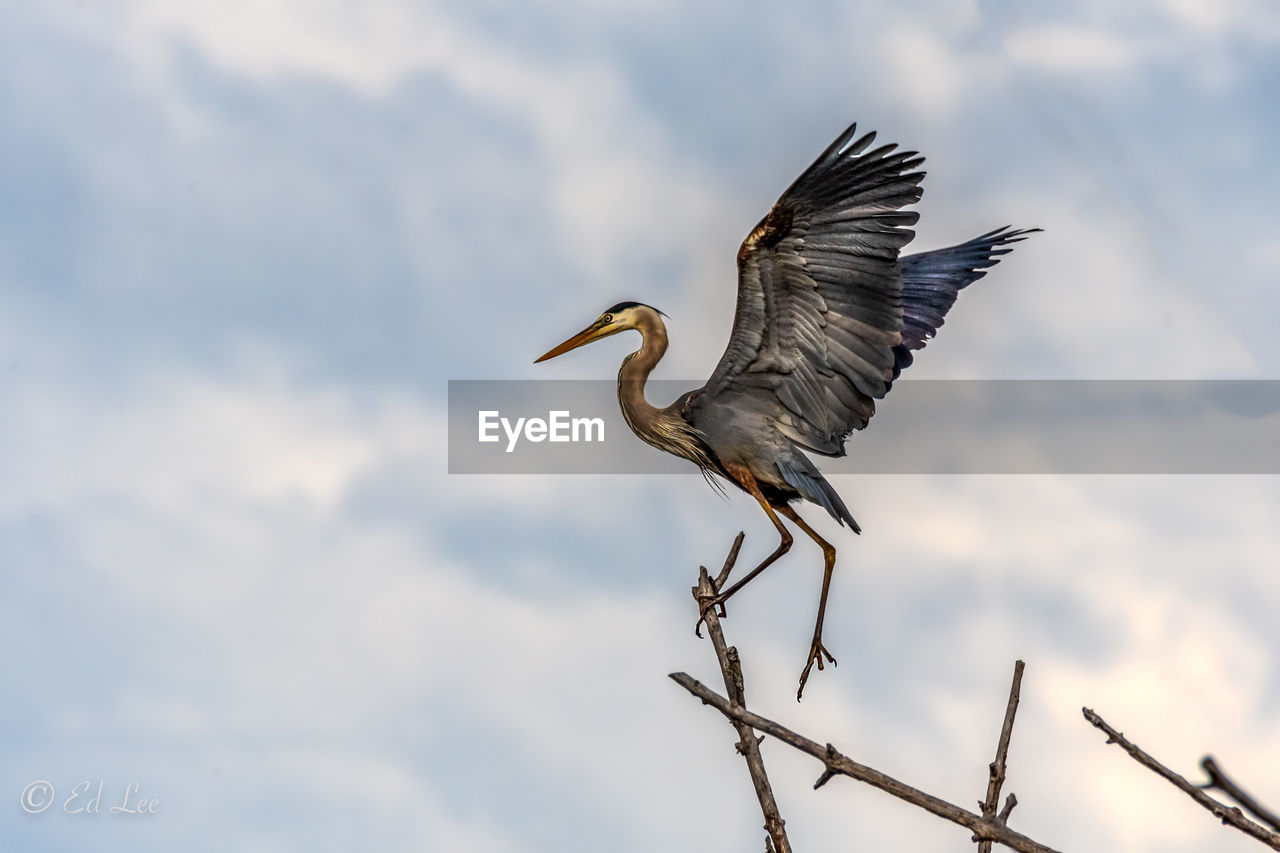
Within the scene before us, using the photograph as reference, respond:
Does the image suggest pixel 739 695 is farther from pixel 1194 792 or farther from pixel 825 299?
pixel 1194 792

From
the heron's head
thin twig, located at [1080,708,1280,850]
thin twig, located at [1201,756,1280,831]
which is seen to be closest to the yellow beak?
the heron's head

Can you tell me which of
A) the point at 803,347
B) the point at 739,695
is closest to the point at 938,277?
the point at 803,347

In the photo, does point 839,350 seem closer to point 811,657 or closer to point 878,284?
point 878,284

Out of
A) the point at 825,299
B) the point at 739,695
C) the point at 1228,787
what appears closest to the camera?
the point at 1228,787

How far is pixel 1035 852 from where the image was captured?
16.7 feet

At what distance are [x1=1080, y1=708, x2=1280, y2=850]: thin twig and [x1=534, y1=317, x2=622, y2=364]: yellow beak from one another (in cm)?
543

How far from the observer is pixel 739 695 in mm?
7605

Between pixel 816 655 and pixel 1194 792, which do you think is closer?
pixel 1194 792

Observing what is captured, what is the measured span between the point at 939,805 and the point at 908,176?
13.2 ft

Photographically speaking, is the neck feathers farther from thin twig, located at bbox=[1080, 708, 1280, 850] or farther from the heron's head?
thin twig, located at bbox=[1080, 708, 1280, 850]

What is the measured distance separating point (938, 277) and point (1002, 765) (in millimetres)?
4707

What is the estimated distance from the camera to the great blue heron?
27.0 ft

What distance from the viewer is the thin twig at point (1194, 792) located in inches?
162

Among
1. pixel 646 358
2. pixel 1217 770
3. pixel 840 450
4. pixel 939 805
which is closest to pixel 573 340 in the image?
pixel 646 358
